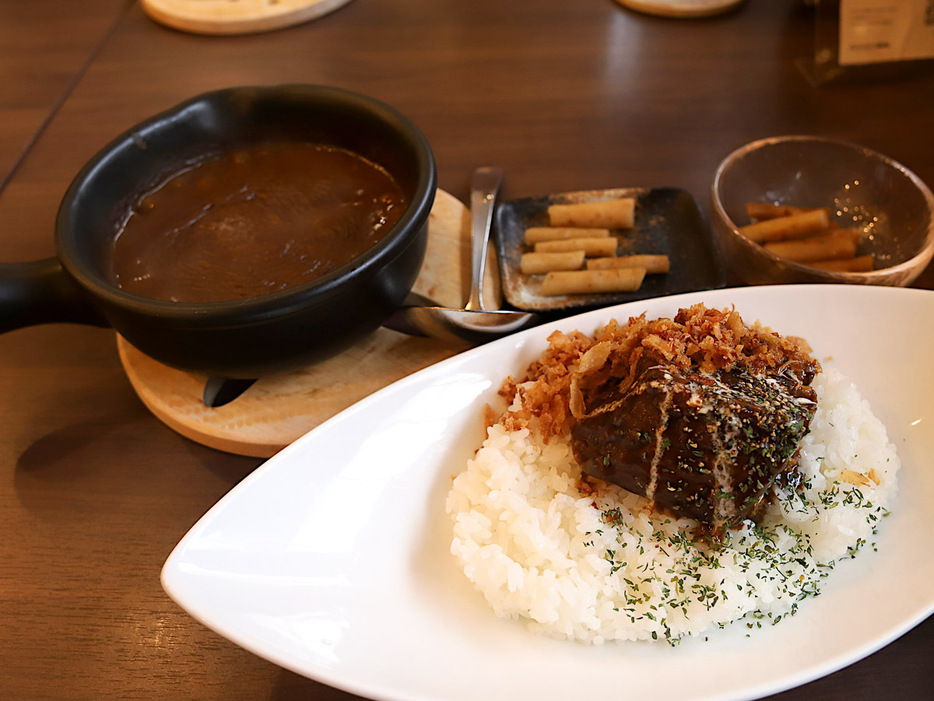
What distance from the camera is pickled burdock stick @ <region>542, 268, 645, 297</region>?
177 cm

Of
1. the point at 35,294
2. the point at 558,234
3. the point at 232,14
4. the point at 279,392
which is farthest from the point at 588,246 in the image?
the point at 232,14

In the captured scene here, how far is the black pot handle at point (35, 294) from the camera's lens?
1.44 metres

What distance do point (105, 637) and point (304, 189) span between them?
3.53 ft

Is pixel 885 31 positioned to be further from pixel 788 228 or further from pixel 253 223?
pixel 253 223

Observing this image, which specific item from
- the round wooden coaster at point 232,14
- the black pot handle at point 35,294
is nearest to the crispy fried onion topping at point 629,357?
the black pot handle at point 35,294

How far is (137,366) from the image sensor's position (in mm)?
1670

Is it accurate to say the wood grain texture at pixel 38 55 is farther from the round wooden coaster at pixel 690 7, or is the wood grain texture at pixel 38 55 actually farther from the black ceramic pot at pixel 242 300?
the round wooden coaster at pixel 690 7

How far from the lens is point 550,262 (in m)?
1.83

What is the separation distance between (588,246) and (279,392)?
90cm

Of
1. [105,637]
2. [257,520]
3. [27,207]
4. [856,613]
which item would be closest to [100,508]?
[105,637]

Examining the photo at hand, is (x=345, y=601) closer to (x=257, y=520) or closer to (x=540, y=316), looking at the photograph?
(x=257, y=520)

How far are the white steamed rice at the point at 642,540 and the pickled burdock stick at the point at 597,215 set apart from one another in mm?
727

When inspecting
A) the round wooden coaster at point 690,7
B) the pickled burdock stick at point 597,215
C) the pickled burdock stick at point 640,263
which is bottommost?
the pickled burdock stick at point 640,263

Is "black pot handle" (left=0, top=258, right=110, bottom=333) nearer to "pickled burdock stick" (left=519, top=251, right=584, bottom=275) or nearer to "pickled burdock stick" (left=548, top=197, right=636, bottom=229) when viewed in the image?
"pickled burdock stick" (left=519, top=251, right=584, bottom=275)
